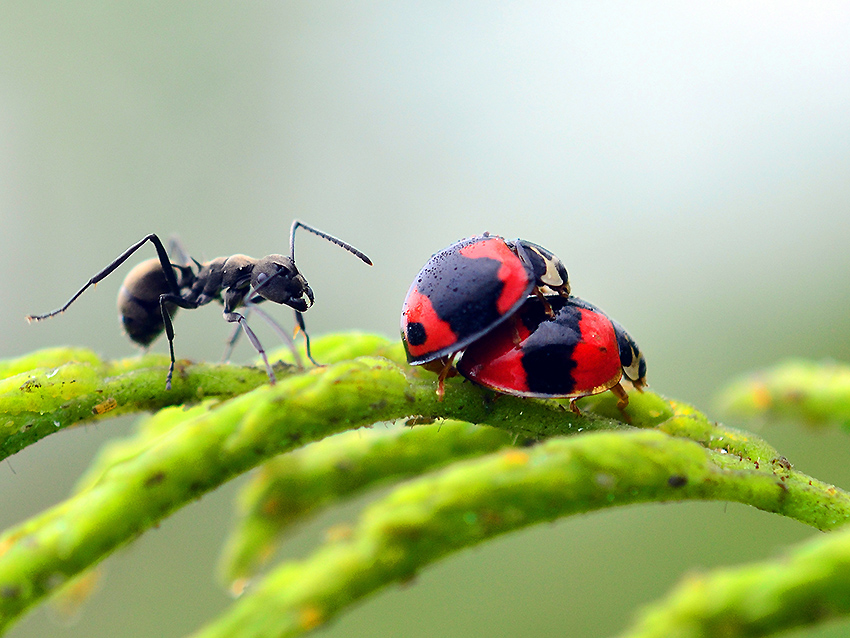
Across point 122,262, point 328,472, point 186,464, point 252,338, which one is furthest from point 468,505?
point 122,262

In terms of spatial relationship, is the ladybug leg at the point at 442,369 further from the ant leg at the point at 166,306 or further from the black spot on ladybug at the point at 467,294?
the ant leg at the point at 166,306

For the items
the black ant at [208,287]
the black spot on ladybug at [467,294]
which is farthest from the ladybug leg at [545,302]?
the black ant at [208,287]

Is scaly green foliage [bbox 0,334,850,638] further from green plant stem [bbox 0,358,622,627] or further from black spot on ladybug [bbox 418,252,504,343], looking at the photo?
black spot on ladybug [bbox 418,252,504,343]

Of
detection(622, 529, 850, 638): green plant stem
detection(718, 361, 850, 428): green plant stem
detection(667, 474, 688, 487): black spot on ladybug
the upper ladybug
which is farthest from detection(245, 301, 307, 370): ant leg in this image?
detection(718, 361, 850, 428): green plant stem

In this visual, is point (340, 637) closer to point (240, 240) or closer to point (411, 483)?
point (411, 483)

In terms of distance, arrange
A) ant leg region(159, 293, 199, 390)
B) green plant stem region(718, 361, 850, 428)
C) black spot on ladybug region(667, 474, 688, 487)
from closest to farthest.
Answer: black spot on ladybug region(667, 474, 688, 487)
green plant stem region(718, 361, 850, 428)
ant leg region(159, 293, 199, 390)

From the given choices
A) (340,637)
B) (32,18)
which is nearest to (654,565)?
(340,637)

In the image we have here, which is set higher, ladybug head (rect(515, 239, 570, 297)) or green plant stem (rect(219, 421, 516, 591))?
ladybug head (rect(515, 239, 570, 297))
